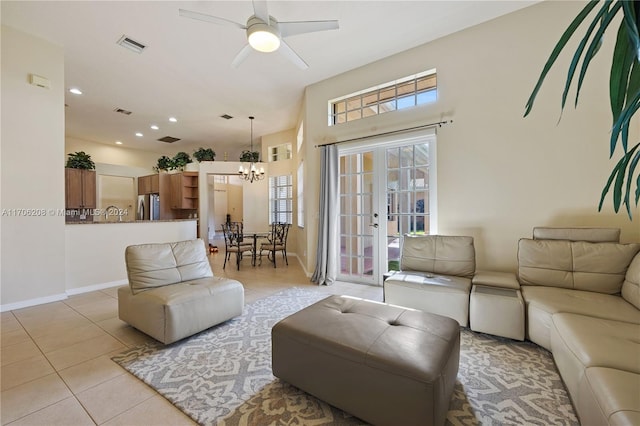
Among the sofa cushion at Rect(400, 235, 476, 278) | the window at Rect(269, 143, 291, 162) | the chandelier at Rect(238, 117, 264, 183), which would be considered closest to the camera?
the sofa cushion at Rect(400, 235, 476, 278)

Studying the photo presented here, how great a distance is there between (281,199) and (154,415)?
5.83 m

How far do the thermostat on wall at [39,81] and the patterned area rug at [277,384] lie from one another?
361cm

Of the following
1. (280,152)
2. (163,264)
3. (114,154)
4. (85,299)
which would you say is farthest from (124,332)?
(114,154)

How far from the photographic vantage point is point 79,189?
629 cm

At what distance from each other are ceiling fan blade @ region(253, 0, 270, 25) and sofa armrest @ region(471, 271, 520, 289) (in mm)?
3206

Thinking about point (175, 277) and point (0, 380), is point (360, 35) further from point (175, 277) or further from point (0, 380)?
point (0, 380)

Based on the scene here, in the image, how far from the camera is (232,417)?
4.95ft

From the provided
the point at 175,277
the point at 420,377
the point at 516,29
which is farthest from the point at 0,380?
the point at 516,29

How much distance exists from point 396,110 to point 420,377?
3462mm

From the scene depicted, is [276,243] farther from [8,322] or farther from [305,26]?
[305,26]

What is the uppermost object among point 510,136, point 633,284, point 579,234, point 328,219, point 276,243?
point 510,136

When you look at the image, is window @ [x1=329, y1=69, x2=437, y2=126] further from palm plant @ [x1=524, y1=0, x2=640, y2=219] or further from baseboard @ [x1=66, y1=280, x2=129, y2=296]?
baseboard @ [x1=66, y1=280, x2=129, y2=296]

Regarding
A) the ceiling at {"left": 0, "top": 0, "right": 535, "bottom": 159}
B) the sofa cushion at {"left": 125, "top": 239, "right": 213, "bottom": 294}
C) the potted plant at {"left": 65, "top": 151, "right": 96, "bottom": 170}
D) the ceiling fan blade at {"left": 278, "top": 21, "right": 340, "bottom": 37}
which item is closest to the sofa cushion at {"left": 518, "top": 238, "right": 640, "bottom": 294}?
the ceiling at {"left": 0, "top": 0, "right": 535, "bottom": 159}

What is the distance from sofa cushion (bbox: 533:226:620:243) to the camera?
2.39 metres
